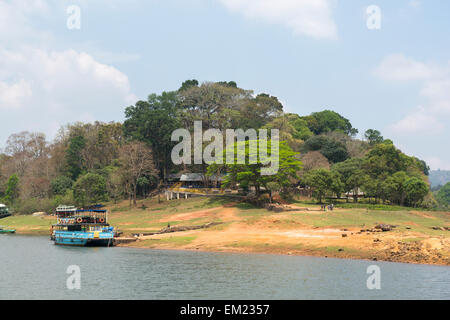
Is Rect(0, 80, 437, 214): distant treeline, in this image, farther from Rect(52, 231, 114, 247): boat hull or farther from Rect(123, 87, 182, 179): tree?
Rect(52, 231, 114, 247): boat hull

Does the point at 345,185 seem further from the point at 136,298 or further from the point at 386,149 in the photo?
the point at 136,298

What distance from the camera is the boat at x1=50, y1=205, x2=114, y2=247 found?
228 feet

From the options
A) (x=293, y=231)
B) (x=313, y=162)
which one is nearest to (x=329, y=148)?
(x=313, y=162)

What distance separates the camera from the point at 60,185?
117312 millimetres

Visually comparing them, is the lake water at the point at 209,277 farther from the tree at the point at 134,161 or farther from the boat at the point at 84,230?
the tree at the point at 134,161

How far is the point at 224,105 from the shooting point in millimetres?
130000

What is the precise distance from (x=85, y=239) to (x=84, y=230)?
397 cm

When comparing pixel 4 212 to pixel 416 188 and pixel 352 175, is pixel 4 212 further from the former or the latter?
pixel 416 188

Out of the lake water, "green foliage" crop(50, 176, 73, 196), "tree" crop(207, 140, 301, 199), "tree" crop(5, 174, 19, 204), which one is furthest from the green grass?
"tree" crop(207, 140, 301, 199)

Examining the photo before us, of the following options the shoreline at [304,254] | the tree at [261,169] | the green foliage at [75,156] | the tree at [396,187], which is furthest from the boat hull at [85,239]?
the green foliage at [75,156]

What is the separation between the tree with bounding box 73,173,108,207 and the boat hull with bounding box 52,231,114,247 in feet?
122

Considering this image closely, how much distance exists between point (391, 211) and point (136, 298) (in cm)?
5869

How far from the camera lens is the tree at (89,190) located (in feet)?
359
